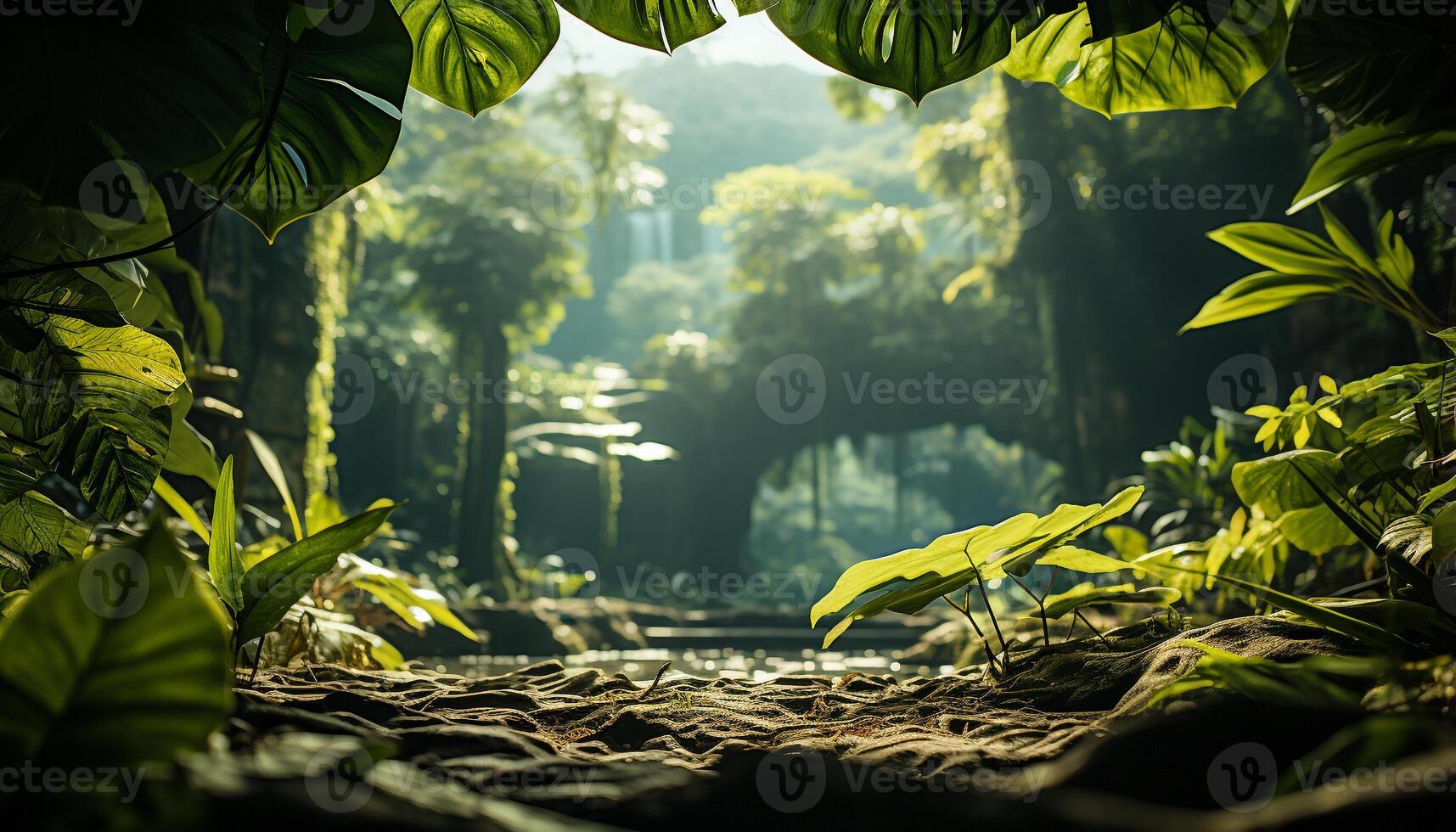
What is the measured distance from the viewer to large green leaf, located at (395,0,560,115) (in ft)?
4.08

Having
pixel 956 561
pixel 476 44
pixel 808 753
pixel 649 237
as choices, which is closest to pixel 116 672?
pixel 808 753

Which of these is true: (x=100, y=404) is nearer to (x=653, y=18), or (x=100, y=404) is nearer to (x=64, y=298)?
(x=64, y=298)

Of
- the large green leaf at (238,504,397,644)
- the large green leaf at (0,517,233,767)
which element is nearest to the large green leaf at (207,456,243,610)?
the large green leaf at (238,504,397,644)

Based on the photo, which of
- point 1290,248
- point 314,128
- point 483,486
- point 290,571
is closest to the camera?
point 290,571

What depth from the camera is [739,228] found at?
48.6 feet

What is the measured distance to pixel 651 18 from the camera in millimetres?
1197

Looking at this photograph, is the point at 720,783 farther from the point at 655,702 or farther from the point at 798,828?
the point at 655,702

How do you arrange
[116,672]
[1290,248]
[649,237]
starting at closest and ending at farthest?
[116,672] → [1290,248] → [649,237]

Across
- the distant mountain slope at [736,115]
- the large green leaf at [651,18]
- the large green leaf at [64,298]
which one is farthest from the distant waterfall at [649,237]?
the large green leaf at [64,298]

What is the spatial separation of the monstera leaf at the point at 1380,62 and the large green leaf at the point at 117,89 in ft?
5.23

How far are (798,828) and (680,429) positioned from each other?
46.3 ft

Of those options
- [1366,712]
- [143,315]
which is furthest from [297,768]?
A: [143,315]

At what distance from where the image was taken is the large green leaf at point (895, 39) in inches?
45.6

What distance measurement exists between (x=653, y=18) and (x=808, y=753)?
40.9 inches
